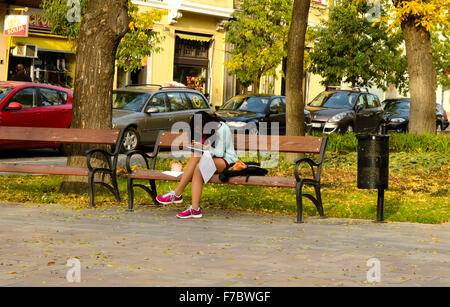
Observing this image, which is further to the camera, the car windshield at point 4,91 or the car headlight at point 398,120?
the car headlight at point 398,120

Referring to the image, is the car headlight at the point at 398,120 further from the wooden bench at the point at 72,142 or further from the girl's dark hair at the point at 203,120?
the girl's dark hair at the point at 203,120

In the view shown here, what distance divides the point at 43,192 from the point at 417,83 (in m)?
11.1

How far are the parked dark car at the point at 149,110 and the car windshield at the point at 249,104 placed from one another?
1307mm

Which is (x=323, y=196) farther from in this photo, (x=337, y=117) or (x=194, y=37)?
(x=194, y=37)

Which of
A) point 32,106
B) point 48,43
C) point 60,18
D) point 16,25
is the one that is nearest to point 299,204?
point 32,106

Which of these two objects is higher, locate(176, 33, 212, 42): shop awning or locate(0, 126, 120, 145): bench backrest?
locate(176, 33, 212, 42): shop awning

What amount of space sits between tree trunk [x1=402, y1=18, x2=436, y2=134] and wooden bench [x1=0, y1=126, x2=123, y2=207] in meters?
10.7

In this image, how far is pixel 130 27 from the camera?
971 inches

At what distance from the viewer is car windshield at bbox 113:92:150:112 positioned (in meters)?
19.5

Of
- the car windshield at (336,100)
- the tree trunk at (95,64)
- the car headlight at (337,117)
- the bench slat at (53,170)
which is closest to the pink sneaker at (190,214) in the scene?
the bench slat at (53,170)

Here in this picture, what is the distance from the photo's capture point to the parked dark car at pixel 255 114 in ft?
69.9

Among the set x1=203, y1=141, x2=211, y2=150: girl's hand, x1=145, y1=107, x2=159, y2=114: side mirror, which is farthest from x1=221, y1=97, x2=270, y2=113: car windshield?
x1=203, y1=141, x2=211, y2=150: girl's hand

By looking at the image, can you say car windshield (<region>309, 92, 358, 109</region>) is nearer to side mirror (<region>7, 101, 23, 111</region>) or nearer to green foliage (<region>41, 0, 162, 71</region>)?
green foliage (<region>41, 0, 162, 71</region>)
